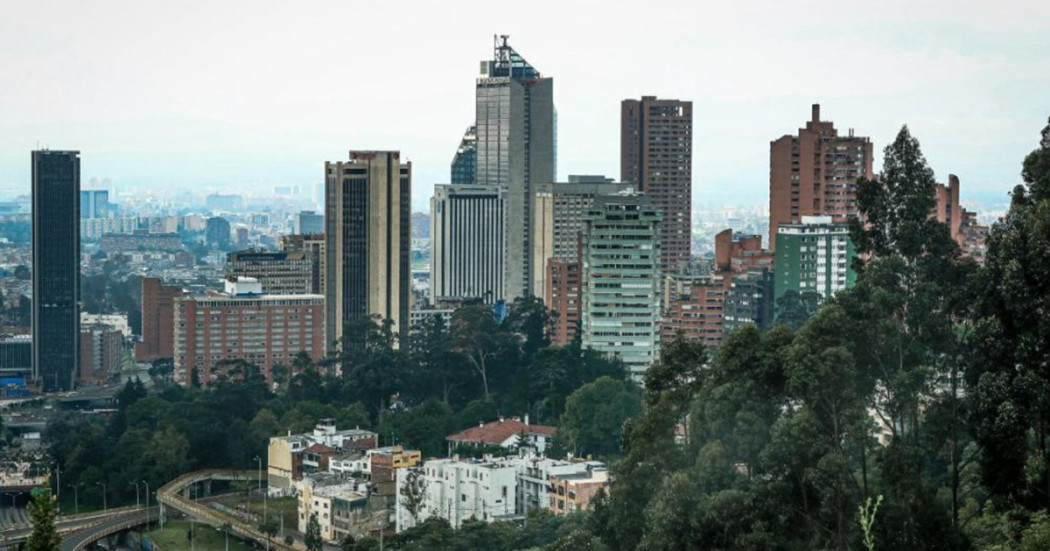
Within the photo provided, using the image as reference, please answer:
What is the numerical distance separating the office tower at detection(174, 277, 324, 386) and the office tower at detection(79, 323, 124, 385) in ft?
16.9

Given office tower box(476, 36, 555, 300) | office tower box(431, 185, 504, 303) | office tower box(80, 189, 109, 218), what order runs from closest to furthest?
office tower box(476, 36, 555, 300), office tower box(431, 185, 504, 303), office tower box(80, 189, 109, 218)

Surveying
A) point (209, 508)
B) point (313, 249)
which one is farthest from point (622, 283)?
point (313, 249)

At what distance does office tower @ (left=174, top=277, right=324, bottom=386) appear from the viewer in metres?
38.3

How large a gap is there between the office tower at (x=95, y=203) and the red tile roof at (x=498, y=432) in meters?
70.5

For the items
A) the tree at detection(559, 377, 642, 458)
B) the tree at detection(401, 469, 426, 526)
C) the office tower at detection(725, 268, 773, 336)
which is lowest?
the tree at detection(401, 469, 426, 526)

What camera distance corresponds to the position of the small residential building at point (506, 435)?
24.3 metres

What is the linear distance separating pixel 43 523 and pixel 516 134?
4157 cm

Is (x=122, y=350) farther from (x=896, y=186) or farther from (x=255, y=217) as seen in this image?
(x=255, y=217)

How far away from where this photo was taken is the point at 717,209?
72438mm

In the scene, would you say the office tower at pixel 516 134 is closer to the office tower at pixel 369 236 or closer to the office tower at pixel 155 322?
the office tower at pixel 155 322

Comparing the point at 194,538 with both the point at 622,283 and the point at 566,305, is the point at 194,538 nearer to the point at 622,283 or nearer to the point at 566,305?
the point at 622,283

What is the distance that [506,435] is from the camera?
25.0 m

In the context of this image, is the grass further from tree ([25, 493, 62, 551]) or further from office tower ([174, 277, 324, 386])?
office tower ([174, 277, 324, 386])

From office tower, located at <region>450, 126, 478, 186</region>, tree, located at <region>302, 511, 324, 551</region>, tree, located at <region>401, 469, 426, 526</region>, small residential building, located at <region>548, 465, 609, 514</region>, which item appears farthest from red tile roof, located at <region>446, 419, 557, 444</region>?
office tower, located at <region>450, 126, 478, 186</region>
